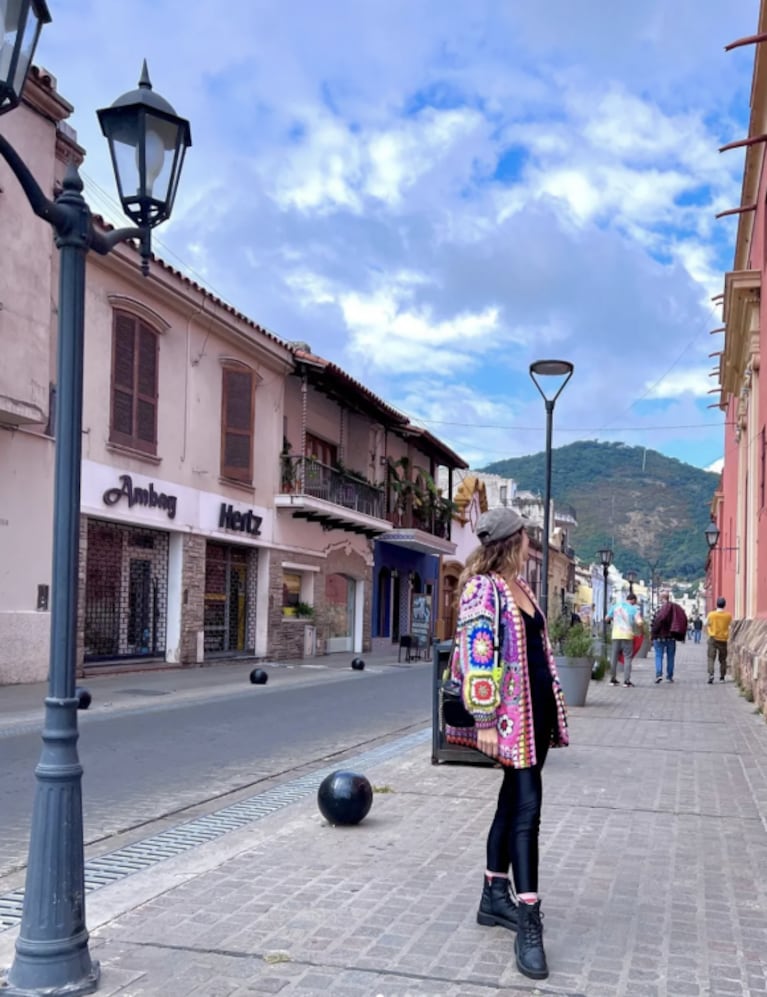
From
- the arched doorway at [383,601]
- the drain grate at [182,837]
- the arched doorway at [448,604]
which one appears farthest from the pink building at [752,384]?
the arched doorway at [448,604]

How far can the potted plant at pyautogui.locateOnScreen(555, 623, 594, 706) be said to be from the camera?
12.9 meters

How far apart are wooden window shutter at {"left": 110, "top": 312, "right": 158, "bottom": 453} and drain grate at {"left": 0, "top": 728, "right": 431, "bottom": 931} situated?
10.7 meters

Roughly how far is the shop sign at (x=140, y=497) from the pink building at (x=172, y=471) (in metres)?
0.04

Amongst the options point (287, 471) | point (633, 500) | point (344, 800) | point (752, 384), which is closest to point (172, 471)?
point (287, 471)

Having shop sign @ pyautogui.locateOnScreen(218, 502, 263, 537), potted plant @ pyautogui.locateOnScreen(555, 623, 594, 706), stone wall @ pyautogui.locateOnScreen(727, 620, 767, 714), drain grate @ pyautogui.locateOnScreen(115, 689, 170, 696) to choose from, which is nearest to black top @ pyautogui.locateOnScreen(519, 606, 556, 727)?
stone wall @ pyautogui.locateOnScreen(727, 620, 767, 714)

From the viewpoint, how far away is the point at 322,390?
86.4 feet

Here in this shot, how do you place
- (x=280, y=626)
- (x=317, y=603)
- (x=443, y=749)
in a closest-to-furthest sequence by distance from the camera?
(x=443, y=749) → (x=280, y=626) → (x=317, y=603)

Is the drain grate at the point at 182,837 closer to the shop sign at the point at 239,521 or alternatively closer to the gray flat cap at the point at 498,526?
the gray flat cap at the point at 498,526

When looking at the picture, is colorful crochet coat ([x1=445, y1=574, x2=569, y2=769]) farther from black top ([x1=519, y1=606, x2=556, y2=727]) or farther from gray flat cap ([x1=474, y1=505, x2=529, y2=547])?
gray flat cap ([x1=474, y1=505, x2=529, y2=547])

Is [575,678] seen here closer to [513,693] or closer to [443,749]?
[443,749]

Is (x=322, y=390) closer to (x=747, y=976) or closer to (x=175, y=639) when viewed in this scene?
(x=175, y=639)

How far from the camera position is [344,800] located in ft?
20.2

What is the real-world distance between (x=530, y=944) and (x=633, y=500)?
324ft

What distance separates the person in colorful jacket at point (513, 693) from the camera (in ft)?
12.9
